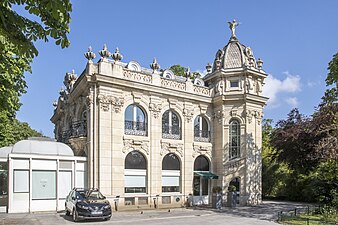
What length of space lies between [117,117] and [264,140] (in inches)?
796

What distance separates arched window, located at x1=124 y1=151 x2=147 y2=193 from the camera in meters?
20.0

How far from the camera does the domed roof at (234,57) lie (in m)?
24.4

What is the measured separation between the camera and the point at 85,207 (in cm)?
1466

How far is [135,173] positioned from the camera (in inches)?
798

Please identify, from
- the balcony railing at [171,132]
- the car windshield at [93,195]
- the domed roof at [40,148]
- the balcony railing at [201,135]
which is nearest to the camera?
the car windshield at [93,195]

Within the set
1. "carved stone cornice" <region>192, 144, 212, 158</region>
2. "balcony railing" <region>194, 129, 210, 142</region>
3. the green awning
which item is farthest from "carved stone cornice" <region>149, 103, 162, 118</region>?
the green awning

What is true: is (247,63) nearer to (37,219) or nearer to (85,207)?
(85,207)

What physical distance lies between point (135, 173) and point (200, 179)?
531 centimetres

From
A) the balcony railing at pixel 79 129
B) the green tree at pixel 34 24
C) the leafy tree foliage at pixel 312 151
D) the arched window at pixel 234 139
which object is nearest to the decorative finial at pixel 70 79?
the balcony railing at pixel 79 129

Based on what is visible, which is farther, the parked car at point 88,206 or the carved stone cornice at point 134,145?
the carved stone cornice at point 134,145

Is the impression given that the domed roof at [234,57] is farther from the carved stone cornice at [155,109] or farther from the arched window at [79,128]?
the arched window at [79,128]

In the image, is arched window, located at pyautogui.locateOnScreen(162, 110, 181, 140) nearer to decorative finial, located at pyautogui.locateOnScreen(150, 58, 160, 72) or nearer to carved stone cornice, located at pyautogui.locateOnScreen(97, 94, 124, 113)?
decorative finial, located at pyautogui.locateOnScreen(150, 58, 160, 72)

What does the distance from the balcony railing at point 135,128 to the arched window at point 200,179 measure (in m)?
4.75

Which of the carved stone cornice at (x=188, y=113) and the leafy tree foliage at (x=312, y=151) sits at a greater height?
the carved stone cornice at (x=188, y=113)
